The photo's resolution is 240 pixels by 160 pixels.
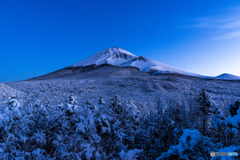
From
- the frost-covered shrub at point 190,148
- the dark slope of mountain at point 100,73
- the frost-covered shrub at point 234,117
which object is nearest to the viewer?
the frost-covered shrub at point 234,117

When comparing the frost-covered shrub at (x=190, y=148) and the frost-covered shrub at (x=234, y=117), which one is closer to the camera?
the frost-covered shrub at (x=234, y=117)

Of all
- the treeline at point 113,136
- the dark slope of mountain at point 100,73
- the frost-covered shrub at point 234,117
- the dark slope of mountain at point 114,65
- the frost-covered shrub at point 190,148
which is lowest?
the treeline at point 113,136

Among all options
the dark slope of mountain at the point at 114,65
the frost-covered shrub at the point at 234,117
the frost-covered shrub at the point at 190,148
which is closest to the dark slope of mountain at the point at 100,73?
the dark slope of mountain at the point at 114,65

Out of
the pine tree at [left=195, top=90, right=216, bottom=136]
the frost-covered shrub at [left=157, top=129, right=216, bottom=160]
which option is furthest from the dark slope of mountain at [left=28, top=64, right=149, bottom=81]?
the frost-covered shrub at [left=157, top=129, right=216, bottom=160]

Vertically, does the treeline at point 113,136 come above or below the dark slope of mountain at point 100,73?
below

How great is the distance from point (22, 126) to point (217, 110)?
6.03 meters

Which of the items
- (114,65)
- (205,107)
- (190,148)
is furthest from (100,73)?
(190,148)

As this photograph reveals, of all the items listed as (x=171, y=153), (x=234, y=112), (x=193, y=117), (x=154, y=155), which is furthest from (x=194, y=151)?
(x=193, y=117)

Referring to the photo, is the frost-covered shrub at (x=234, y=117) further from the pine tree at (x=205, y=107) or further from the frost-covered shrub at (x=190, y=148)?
the pine tree at (x=205, y=107)

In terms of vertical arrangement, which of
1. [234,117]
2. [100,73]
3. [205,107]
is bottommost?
[205,107]

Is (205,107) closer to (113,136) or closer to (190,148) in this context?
(113,136)

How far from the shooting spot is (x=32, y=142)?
3.59 metres

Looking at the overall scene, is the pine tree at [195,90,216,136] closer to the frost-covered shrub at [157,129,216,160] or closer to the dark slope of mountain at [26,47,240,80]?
the frost-covered shrub at [157,129,216,160]

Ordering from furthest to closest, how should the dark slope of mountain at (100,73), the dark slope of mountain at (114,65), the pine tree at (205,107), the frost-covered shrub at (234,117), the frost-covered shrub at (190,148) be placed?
the dark slope of mountain at (114,65), the dark slope of mountain at (100,73), the pine tree at (205,107), the frost-covered shrub at (190,148), the frost-covered shrub at (234,117)
